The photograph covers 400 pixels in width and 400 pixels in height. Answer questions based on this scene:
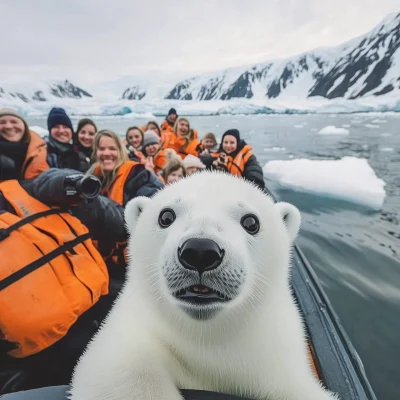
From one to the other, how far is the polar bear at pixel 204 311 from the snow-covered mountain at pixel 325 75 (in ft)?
260

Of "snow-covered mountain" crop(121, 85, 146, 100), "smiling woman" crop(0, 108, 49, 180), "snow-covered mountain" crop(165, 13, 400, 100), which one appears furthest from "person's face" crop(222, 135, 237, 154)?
"snow-covered mountain" crop(121, 85, 146, 100)

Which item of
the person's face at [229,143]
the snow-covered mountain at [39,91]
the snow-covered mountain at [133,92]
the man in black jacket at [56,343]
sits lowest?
the man in black jacket at [56,343]

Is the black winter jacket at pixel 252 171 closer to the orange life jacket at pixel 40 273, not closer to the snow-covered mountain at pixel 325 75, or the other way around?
the orange life jacket at pixel 40 273

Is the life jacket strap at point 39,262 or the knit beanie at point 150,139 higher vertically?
the knit beanie at point 150,139

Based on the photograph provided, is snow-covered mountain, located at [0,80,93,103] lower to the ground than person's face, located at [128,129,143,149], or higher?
higher

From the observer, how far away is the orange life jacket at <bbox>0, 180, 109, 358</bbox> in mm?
1189

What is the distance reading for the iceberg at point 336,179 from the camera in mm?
5125

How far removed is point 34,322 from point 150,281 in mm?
557

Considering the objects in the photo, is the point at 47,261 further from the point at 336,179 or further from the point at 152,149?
the point at 336,179

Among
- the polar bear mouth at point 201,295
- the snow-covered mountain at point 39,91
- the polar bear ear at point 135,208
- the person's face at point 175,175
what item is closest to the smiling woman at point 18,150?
the polar bear ear at point 135,208

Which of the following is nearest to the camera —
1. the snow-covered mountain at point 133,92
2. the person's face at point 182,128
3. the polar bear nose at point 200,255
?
the polar bear nose at point 200,255

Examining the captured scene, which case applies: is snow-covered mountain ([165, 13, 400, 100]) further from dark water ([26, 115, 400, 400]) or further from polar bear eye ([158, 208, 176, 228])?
polar bear eye ([158, 208, 176, 228])

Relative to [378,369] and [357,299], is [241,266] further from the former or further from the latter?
[357,299]

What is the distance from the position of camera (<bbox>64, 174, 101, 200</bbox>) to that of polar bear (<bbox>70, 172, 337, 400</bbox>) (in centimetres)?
46
